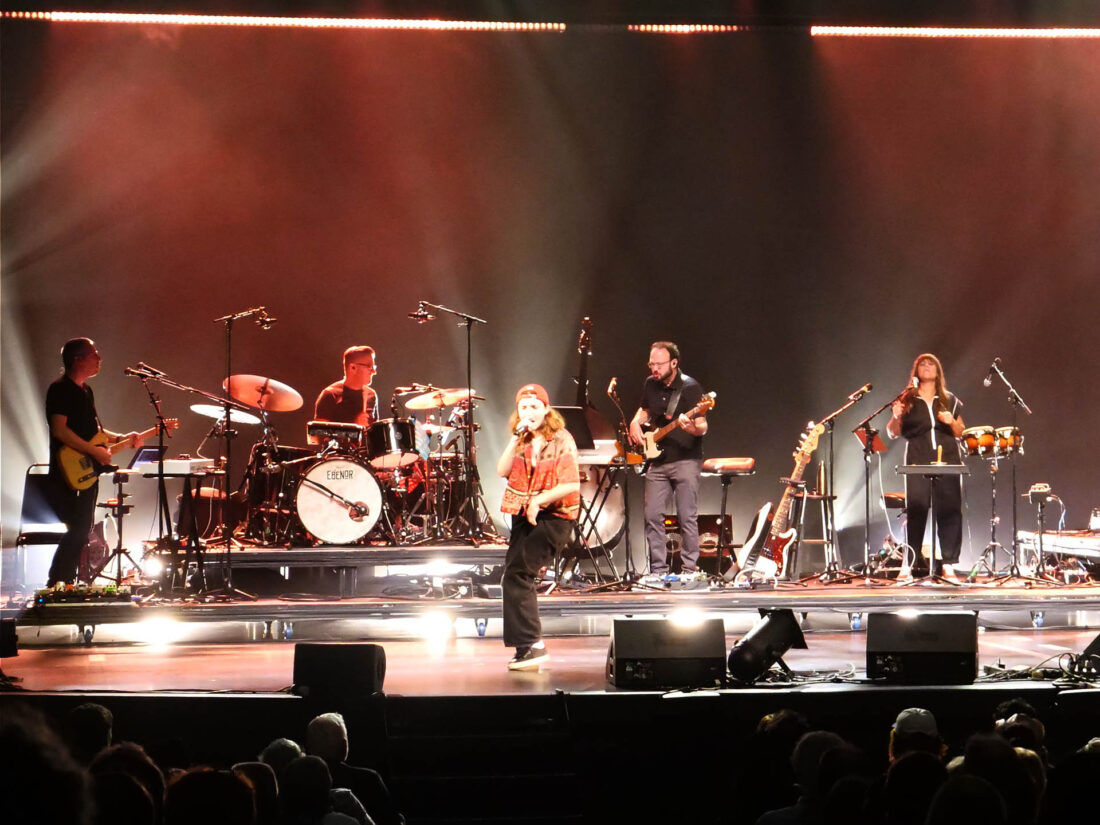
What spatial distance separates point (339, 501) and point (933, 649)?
16.8 ft

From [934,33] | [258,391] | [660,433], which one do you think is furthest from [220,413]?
[934,33]

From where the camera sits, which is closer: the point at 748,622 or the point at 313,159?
the point at 748,622

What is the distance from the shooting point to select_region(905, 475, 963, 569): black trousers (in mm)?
9938

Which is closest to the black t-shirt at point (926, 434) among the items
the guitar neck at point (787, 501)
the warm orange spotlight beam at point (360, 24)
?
the guitar neck at point (787, 501)

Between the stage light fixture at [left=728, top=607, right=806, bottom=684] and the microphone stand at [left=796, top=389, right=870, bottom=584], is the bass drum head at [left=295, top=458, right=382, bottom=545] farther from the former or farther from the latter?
the stage light fixture at [left=728, top=607, right=806, bottom=684]

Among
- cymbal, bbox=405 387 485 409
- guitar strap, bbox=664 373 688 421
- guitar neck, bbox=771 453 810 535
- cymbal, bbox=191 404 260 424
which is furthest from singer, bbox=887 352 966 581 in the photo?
cymbal, bbox=191 404 260 424

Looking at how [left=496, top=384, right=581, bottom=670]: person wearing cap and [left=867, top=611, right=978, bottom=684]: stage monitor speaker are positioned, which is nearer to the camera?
[left=867, top=611, right=978, bottom=684]: stage monitor speaker

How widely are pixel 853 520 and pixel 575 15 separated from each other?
274 inches

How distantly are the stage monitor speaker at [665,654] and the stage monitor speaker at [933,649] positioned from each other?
2.68ft

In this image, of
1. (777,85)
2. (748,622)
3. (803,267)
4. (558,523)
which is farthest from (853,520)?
(558,523)

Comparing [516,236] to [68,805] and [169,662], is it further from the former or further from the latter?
[68,805]

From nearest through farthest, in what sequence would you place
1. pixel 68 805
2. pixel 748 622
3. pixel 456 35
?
pixel 68 805 < pixel 748 622 < pixel 456 35

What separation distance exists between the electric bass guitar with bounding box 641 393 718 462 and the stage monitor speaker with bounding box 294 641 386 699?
4767 mm

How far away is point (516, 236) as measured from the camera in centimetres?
1243
